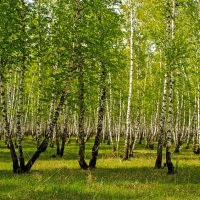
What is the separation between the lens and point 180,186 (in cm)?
1462

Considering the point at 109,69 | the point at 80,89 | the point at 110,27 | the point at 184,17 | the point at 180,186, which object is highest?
the point at 184,17

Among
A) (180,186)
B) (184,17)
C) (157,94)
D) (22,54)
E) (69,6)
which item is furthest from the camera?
(157,94)

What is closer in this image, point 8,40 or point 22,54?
point 8,40

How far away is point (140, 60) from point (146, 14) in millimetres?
4341

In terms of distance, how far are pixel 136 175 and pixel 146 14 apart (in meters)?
19.7

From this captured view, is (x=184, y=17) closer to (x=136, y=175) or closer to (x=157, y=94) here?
(x=157, y=94)

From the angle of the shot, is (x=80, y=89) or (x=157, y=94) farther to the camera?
(x=157, y=94)

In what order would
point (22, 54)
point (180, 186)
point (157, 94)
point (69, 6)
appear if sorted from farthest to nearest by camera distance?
point (157, 94)
point (69, 6)
point (22, 54)
point (180, 186)

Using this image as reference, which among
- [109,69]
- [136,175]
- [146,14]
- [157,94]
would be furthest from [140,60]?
[136,175]

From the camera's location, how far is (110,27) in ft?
67.2

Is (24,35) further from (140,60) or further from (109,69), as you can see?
(140,60)

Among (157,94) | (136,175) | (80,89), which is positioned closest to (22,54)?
(80,89)

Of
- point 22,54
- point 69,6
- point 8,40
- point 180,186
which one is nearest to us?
point 180,186

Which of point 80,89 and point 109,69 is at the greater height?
point 109,69
